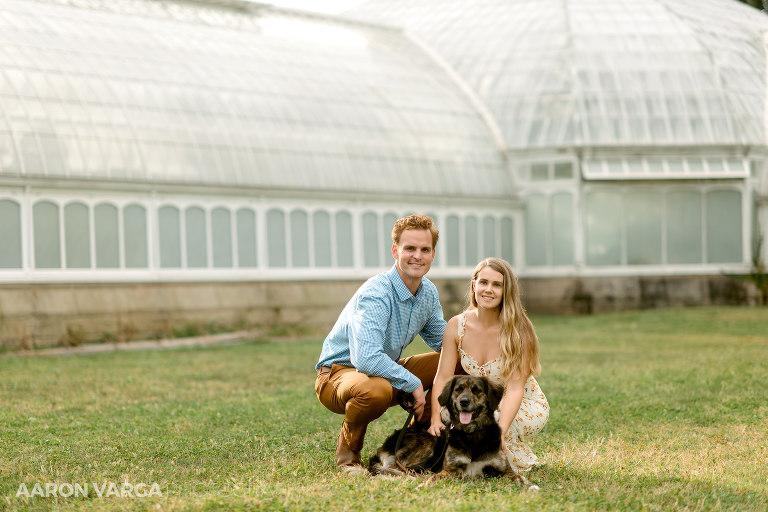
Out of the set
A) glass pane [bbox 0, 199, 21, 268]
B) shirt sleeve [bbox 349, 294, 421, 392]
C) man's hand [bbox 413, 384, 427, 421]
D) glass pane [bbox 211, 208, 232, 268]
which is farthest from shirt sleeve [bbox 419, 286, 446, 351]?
glass pane [bbox 211, 208, 232, 268]

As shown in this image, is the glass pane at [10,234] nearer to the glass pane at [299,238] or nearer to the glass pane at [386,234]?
the glass pane at [299,238]

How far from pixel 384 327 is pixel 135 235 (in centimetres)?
1666

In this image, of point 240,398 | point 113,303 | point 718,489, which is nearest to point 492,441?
point 718,489

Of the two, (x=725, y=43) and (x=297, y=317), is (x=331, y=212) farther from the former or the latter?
(x=725, y=43)

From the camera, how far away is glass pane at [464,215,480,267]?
29516mm

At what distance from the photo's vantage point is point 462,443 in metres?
7.08

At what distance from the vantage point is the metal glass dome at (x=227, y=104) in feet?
75.8

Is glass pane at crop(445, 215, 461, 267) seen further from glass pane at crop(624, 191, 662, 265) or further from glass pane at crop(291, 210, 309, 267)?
glass pane at crop(624, 191, 662, 265)

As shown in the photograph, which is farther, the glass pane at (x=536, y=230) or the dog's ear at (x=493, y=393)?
the glass pane at (x=536, y=230)

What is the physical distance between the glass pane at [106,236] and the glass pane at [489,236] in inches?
453

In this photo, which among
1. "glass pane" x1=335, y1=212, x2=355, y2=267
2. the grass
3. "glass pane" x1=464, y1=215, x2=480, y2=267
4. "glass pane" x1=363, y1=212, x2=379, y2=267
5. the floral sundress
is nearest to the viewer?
the grass

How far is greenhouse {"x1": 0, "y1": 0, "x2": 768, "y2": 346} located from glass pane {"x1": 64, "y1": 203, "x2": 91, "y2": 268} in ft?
0.15

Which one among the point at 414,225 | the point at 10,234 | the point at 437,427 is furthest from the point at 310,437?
the point at 10,234

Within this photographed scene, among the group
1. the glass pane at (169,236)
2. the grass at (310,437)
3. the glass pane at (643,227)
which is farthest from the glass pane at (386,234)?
the grass at (310,437)
